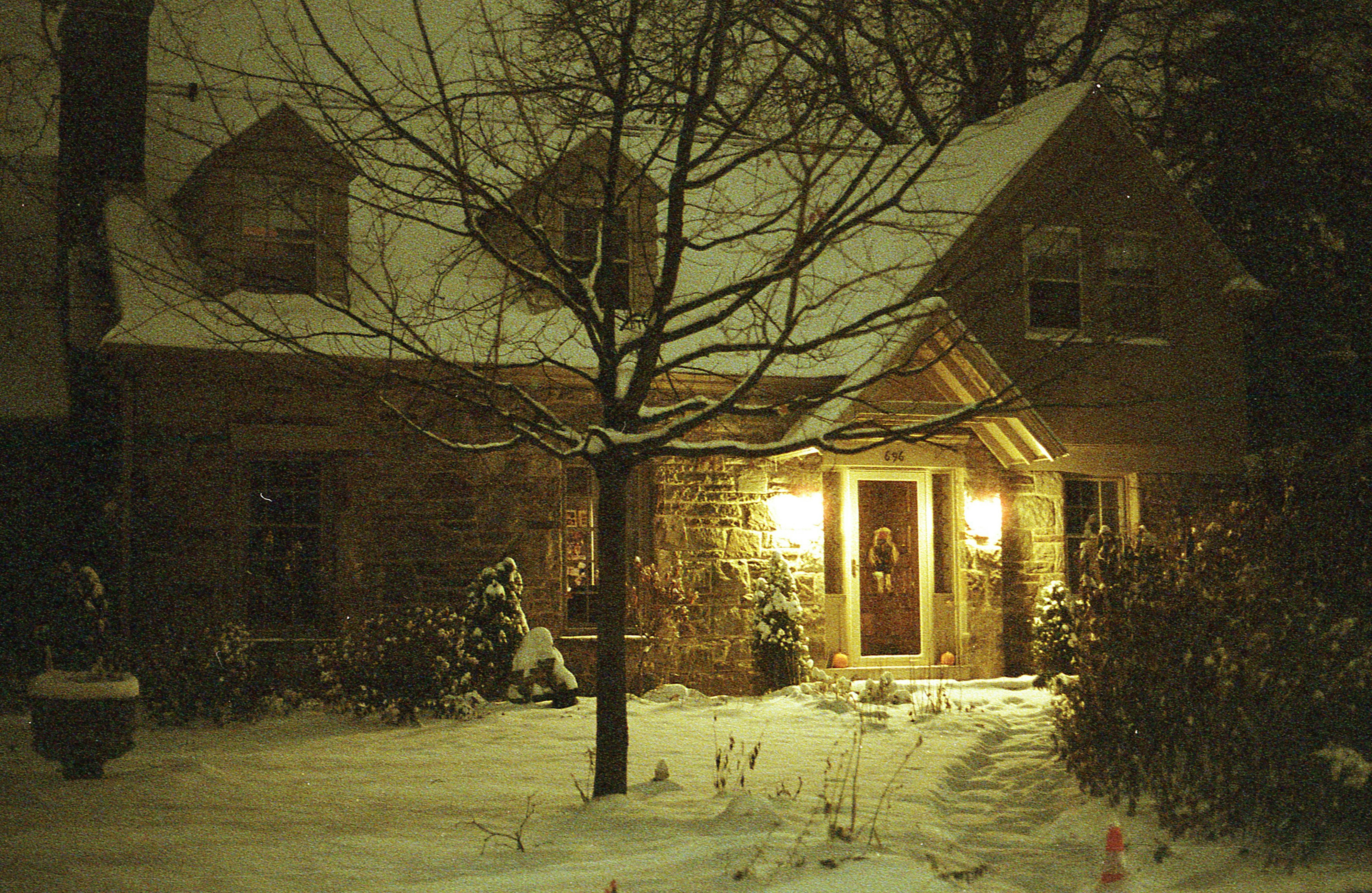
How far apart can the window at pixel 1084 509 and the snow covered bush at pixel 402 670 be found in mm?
7695

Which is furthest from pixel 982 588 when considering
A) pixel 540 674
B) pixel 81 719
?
pixel 81 719

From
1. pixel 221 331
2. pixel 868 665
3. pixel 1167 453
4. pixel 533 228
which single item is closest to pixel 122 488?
pixel 221 331

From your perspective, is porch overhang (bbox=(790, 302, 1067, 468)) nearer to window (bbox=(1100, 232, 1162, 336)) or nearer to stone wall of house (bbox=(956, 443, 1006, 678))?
stone wall of house (bbox=(956, 443, 1006, 678))

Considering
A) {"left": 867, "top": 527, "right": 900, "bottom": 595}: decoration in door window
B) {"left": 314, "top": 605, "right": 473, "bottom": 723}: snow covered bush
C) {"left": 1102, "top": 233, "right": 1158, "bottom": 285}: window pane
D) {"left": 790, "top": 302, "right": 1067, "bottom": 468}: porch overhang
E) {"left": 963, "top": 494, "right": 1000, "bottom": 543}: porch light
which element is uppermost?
{"left": 1102, "top": 233, "right": 1158, "bottom": 285}: window pane

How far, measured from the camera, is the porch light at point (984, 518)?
45.5 ft

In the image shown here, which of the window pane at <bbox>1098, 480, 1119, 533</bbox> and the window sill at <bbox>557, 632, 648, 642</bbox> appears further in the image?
the window pane at <bbox>1098, 480, 1119, 533</bbox>

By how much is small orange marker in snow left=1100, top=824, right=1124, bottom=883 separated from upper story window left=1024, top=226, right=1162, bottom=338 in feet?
33.7

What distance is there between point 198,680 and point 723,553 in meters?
5.50

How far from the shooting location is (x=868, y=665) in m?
13.7

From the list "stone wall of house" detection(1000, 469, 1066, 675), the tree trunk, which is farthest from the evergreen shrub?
"stone wall of house" detection(1000, 469, 1066, 675)

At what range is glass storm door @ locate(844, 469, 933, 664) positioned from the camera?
45.6 ft

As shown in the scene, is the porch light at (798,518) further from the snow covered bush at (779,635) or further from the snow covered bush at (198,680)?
the snow covered bush at (198,680)

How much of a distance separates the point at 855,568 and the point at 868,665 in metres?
1.14

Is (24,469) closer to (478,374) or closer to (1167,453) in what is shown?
(478,374)
